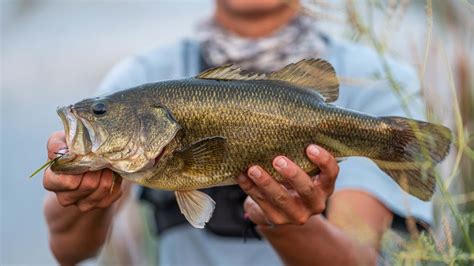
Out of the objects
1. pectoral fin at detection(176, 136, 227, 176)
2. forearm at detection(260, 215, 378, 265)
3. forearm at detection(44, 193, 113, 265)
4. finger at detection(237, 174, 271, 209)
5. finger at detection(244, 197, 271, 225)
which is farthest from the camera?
forearm at detection(44, 193, 113, 265)

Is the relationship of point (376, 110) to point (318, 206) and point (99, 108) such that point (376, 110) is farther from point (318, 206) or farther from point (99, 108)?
point (99, 108)

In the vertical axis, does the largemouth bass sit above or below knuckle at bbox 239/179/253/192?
above

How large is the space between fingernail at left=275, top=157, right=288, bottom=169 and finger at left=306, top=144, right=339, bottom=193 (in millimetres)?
47

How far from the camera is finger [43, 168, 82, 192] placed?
1.68m

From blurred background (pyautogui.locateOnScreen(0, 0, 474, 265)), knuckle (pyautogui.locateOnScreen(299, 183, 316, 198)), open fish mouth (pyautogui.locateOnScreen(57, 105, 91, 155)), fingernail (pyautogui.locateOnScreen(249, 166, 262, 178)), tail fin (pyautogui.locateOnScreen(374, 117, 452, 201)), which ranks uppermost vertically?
open fish mouth (pyautogui.locateOnScreen(57, 105, 91, 155))

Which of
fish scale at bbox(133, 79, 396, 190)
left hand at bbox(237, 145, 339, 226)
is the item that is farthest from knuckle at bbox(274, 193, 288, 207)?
fish scale at bbox(133, 79, 396, 190)

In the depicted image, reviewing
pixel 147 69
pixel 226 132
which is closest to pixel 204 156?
pixel 226 132

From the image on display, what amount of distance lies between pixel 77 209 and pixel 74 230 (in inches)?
6.1

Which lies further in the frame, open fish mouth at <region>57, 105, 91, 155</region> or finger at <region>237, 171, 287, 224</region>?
finger at <region>237, 171, 287, 224</region>

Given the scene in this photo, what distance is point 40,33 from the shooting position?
7.54 m

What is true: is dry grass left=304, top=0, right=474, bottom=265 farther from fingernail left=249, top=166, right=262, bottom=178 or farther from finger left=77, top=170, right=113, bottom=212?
finger left=77, top=170, right=113, bottom=212

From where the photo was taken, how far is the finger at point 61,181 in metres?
1.68

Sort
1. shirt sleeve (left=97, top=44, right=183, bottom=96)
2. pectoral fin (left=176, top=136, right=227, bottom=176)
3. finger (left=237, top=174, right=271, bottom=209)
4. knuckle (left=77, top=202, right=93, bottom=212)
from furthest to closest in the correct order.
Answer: shirt sleeve (left=97, top=44, right=183, bottom=96) < knuckle (left=77, top=202, right=93, bottom=212) < finger (left=237, top=174, right=271, bottom=209) < pectoral fin (left=176, top=136, right=227, bottom=176)

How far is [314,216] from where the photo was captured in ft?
6.93
